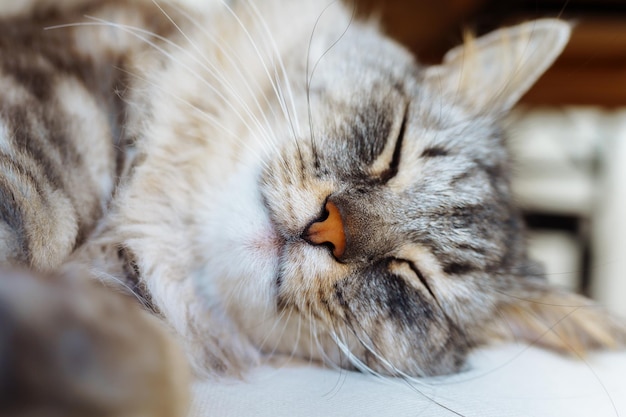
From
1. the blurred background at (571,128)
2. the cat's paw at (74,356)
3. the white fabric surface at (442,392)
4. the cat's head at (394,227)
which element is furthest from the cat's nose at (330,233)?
the blurred background at (571,128)

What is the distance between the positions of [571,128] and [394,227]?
3.19 m

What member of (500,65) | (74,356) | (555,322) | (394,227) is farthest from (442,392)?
(500,65)

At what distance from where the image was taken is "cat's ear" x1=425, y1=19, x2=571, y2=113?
1.17 m

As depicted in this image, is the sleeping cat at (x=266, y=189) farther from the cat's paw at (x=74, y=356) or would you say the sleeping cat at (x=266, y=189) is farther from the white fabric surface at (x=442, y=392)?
the cat's paw at (x=74, y=356)

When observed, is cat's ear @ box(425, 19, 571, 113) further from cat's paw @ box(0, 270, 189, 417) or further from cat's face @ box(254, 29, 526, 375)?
cat's paw @ box(0, 270, 189, 417)

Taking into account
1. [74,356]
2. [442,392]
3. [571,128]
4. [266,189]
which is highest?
[571,128]

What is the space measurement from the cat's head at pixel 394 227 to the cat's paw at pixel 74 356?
40 centimetres

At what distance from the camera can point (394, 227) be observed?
35.4 inches

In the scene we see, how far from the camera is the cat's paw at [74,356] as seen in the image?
390 millimetres

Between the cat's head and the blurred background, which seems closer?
the cat's head

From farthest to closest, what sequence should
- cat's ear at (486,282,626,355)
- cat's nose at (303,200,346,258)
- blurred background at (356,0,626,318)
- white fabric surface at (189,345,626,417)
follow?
1. blurred background at (356,0,626,318)
2. cat's ear at (486,282,626,355)
3. cat's nose at (303,200,346,258)
4. white fabric surface at (189,345,626,417)

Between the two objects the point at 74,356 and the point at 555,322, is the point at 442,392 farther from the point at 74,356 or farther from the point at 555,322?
the point at 74,356

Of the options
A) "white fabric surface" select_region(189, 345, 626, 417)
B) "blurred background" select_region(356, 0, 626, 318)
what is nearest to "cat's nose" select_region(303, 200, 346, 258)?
"white fabric surface" select_region(189, 345, 626, 417)

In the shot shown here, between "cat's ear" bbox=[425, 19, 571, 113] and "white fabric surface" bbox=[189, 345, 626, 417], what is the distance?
57 centimetres
